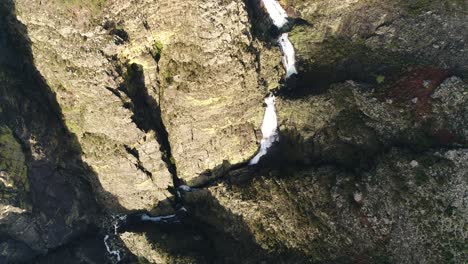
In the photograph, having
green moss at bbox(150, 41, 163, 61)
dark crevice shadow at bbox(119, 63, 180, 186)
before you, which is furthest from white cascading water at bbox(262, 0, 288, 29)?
dark crevice shadow at bbox(119, 63, 180, 186)

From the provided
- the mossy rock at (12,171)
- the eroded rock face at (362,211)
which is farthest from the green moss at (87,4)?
the eroded rock face at (362,211)

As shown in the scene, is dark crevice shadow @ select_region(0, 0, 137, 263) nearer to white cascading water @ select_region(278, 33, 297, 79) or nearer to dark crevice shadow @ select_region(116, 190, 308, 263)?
dark crevice shadow @ select_region(116, 190, 308, 263)

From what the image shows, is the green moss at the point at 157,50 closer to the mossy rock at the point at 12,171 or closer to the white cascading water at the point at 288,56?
the white cascading water at the point at 288,56

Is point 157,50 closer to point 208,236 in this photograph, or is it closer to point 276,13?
point 276,13

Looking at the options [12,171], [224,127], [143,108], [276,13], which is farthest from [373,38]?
[12,171]

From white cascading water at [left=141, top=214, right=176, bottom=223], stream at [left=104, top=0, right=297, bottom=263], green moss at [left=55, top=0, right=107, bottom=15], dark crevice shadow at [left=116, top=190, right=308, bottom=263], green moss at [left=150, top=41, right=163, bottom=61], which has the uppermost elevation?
green moss at [left=55, top=0, right=107, bottom=15]
